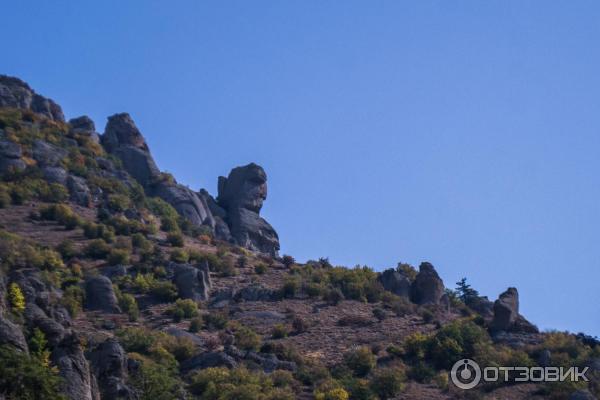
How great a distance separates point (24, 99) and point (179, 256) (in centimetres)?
3058

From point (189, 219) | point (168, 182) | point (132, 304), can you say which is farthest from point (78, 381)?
point (168, 182)

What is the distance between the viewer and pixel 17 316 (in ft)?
102

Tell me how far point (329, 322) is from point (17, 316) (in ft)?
68.5

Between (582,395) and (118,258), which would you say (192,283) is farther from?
(582,395)

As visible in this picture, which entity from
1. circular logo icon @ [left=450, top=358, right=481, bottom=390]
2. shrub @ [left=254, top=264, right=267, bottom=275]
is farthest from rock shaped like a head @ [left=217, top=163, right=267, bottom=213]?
circular logo icon @ [left=450, top=358, right=481, bottom=390]

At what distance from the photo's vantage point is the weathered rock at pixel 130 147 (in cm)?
7569

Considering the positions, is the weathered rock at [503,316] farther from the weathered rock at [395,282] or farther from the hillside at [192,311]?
the weathered rock at [395,282]

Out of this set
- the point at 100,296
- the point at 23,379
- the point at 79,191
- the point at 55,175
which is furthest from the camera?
the point at 55,175

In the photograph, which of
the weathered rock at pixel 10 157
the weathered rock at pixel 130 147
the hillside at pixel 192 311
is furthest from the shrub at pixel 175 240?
the weathered rock at pixel 130 147

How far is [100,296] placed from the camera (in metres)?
46.4

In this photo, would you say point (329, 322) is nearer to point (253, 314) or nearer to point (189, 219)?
point (253, 314)

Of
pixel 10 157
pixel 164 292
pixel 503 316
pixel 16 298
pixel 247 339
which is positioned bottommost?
pixel 16 298

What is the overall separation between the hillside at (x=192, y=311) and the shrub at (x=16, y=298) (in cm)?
10

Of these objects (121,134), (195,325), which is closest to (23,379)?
(195,325)
